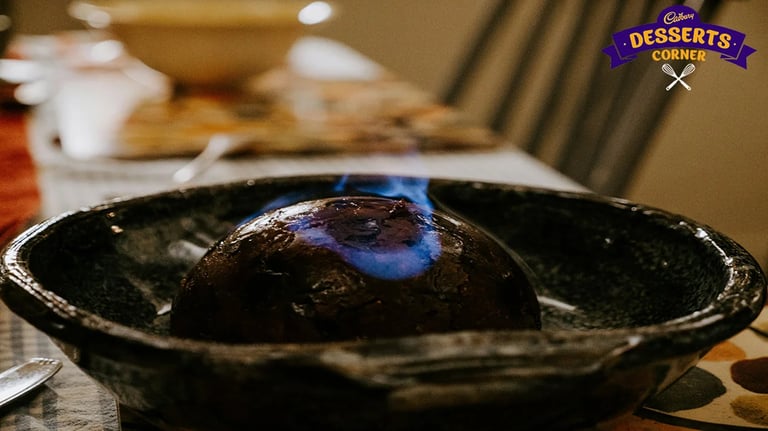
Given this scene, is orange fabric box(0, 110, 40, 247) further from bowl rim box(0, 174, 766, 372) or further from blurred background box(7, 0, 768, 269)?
blurred background box(7, 0, 768, 269)

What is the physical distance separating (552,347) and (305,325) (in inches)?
5.9

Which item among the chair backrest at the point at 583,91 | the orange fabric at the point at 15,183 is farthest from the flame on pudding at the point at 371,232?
the chair backrest at the point at 583,91

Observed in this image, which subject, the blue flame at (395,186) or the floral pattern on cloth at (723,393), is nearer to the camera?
the floral pattern on cloth at (723,393)

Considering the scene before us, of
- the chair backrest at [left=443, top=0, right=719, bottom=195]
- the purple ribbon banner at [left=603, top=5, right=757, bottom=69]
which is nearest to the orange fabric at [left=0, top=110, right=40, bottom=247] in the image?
the purple ribbon banner at [left=603, top=5, right=757, bottom=69]

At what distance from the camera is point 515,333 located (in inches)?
13.7

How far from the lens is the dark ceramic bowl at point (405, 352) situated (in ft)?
1.12

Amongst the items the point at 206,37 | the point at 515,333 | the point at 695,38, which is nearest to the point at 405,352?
the point at 515,333

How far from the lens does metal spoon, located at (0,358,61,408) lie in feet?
1.78

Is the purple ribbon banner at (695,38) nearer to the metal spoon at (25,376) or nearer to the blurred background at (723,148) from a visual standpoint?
the blurred background at (723,148)

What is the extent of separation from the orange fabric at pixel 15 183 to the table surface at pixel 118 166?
17 mm

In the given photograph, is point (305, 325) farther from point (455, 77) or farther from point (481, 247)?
point (455, 77)

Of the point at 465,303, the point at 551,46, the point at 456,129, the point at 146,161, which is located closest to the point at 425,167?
the point at 456,129

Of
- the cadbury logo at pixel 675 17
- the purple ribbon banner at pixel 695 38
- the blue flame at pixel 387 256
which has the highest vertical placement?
the cadbury logo at pixel 675 17

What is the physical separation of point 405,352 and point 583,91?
1.40 meters
